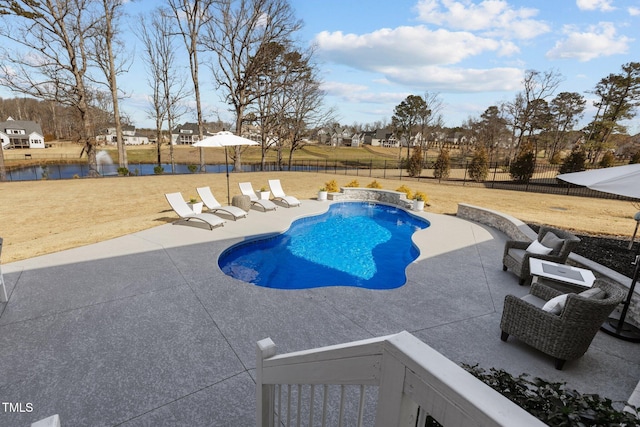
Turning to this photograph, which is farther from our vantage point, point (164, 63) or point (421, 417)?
point (164, 63)

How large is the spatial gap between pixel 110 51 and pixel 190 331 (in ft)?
80.7

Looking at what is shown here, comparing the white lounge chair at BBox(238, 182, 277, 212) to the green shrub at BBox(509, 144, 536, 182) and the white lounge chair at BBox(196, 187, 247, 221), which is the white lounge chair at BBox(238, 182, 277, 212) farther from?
the green shrub at BBox(509, 144, 536, 182)

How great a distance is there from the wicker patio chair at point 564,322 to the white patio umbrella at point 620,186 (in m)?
0.99

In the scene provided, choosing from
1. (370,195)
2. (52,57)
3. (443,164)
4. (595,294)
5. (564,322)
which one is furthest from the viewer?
(443,164)

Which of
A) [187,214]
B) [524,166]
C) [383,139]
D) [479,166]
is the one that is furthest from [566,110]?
[383,139]

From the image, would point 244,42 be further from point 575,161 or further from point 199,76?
point 575,161

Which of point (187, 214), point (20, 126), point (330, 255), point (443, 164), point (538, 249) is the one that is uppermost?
point (20, 126)

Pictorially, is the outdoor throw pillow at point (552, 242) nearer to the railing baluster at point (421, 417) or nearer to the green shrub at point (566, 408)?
the green shrub at point (566, 408)

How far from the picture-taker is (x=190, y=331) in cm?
429

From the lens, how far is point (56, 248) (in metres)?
7.21

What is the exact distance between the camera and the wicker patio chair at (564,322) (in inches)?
140

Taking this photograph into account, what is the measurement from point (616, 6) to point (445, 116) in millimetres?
36555

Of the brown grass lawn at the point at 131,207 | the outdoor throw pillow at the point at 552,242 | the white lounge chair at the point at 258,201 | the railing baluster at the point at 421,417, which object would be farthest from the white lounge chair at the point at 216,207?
the railing baluster at the point at 421,417

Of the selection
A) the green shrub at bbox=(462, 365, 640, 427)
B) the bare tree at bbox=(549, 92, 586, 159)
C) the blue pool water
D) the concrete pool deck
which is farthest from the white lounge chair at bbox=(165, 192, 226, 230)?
the bare tree at bbox=(549, 92, 586, 159)
